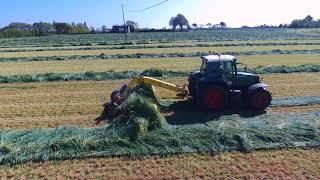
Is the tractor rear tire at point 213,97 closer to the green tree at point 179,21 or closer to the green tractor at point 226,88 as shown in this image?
the green tractor at point 226,88

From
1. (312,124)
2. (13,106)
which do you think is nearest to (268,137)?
(312,124)

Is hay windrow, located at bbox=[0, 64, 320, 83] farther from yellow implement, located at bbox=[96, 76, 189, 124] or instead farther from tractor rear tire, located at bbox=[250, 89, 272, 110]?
tractor rear tire, located at bbox=[250, 89, 272, 110]

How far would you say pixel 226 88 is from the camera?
47.5 ft

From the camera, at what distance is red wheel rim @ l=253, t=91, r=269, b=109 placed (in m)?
14.6

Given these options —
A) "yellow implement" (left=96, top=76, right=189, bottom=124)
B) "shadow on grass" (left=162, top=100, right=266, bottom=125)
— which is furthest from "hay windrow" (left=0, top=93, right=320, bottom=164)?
"yellow implement" (left=96, top=76, right=189, bottom=124)

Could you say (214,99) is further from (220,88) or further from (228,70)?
(228,70)

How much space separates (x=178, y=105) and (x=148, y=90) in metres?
1.63

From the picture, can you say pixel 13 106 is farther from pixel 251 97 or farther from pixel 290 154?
pixel 290 154

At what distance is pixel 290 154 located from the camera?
420 inches

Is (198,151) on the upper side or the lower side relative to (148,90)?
lower

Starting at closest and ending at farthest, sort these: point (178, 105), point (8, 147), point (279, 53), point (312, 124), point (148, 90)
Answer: point (8, 147)
point (312, 124)
point (148, 90)
point (178, 105)
point (279, 53)

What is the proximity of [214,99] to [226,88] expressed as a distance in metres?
0.56

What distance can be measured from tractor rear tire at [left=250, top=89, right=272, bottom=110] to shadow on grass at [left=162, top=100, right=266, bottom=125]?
9.5 inches

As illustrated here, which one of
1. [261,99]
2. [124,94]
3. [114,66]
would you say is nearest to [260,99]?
[261,99]
